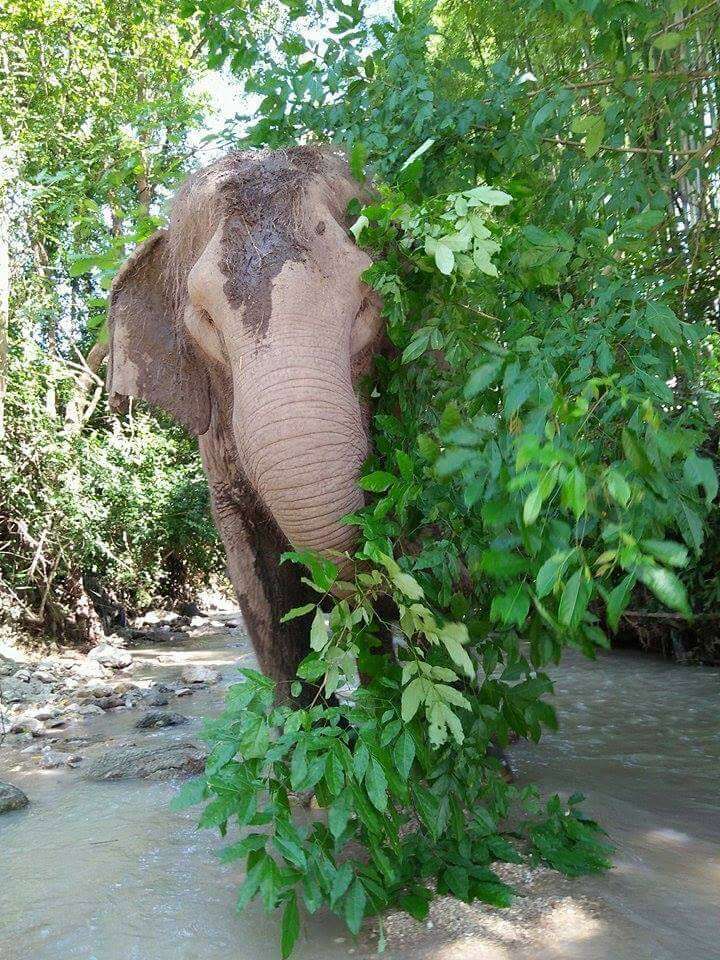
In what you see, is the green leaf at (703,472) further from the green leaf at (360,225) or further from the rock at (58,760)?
the rock at (58,760)

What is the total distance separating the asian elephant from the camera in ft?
8.83

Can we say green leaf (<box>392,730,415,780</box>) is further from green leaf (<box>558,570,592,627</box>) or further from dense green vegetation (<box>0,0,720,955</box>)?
green leaf (<box>558,570,592,627</box>)

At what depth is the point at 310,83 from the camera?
3.59 meters

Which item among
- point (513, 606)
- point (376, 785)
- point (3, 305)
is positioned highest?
point (3, 305)

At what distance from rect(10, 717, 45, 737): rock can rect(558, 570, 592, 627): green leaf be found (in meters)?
4.94

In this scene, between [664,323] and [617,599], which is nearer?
[617,599]

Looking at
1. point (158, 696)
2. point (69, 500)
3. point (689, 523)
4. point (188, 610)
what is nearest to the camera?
point (689, 523)

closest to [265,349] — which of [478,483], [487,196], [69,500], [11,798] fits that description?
[487,196]

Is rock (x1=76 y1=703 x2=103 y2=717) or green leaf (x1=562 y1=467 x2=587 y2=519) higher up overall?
green leaf (x1=562 y1=467 x2=587 y2=519)

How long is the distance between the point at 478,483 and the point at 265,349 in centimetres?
112

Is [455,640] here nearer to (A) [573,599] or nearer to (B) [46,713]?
(A) [573,599]

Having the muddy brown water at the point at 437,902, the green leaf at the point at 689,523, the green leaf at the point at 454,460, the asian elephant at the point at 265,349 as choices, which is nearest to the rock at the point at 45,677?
the muddy brown water at the point at 437,902

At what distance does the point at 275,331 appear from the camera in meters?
2.89

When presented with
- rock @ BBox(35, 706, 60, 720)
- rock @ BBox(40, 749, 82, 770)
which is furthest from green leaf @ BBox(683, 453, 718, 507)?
rock @ BBox(35, 706, 60, 720)
